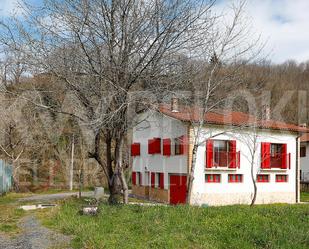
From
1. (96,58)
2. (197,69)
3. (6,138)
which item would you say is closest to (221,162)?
(197,69)

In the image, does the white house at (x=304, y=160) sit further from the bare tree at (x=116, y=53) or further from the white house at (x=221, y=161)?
the bare tree at (x=116, y=53)

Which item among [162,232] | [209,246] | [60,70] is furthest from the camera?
[60,70]

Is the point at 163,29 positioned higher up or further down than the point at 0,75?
higher up

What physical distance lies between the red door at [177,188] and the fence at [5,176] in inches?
412

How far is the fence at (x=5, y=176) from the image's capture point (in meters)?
25.6

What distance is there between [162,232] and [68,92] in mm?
6567

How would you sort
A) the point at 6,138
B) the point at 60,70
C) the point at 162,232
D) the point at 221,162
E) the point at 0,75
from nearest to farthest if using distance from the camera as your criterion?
the point at 162,232
the point at 60,70
the point at 0,75
the point at 221,162
the point at 6,138

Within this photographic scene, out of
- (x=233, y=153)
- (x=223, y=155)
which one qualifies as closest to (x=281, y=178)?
(x=233, y=153)

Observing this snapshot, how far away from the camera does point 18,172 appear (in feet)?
106

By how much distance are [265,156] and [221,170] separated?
3533 mm

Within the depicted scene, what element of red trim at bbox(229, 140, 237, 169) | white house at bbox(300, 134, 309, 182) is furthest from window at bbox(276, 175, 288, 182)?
white house at bbox(300, 134, 309, 182)

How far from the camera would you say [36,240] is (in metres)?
7.98

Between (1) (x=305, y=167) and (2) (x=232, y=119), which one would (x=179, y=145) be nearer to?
(2) (x=232, y=119)

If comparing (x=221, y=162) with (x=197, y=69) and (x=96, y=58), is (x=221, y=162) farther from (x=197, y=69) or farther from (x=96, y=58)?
(x=96, y=58)
